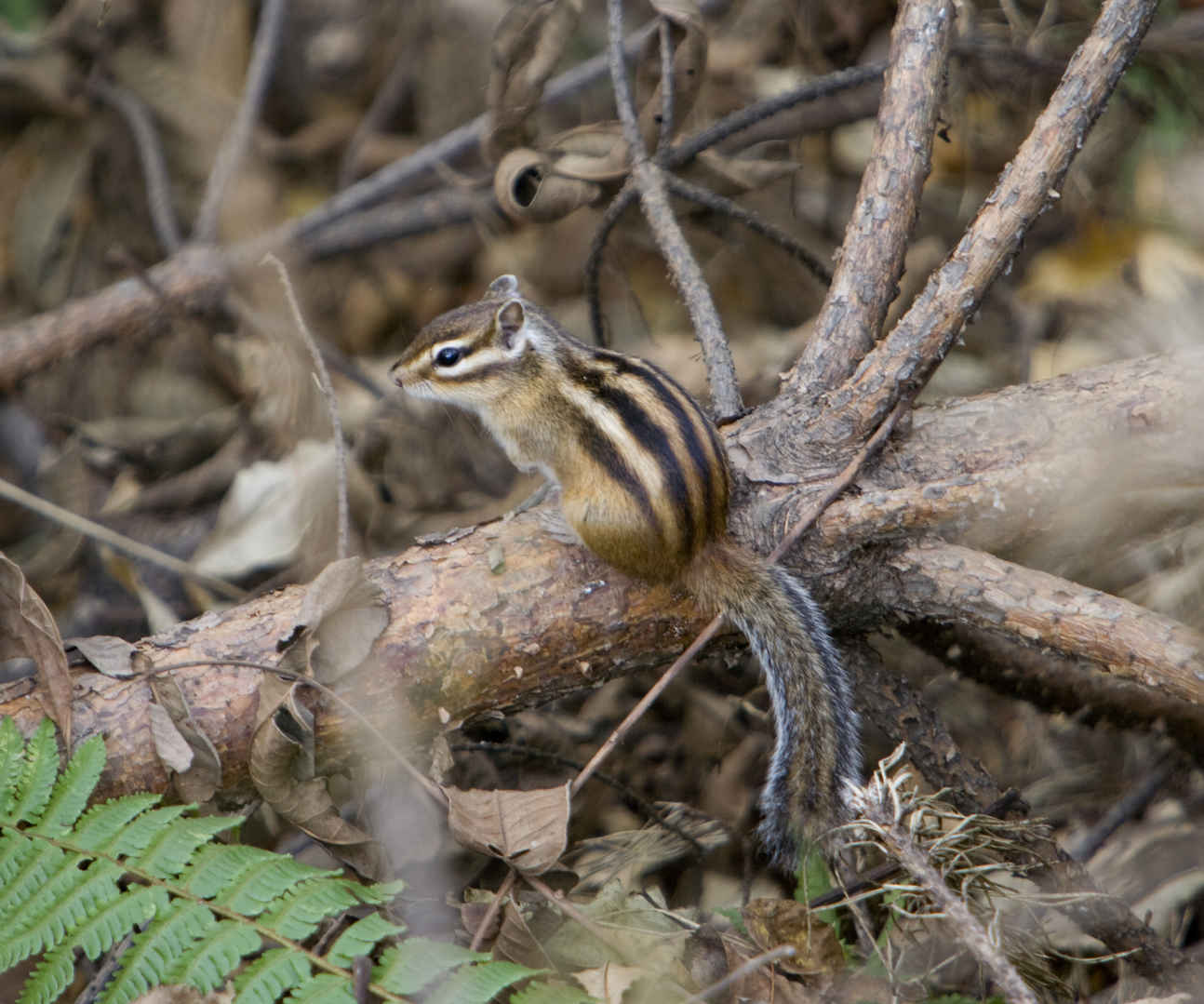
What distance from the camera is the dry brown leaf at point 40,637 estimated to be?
7.54ft

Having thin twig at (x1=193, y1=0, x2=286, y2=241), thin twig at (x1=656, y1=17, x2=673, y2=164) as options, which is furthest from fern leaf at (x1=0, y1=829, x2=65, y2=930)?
thin twig at (x1=193, y1=0, x2=286, y2=241)

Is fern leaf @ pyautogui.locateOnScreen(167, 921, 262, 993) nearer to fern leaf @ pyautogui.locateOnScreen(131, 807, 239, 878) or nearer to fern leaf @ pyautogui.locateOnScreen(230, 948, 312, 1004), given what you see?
fern leaf @ pyautogui.locateOnScreen(230, 948, 312, 1004)

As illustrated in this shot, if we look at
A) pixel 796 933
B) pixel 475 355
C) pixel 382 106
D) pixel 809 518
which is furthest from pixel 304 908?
pixel 382 106

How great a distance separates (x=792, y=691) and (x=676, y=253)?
1.30 metres

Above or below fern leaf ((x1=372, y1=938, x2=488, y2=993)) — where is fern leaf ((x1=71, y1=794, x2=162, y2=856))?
above

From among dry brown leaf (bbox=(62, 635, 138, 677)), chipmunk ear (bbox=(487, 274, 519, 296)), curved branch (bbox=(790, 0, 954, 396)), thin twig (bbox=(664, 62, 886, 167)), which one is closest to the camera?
dry brown leaf (bbox=(62, 635, 138, 677))

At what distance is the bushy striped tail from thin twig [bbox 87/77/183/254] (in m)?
3.15

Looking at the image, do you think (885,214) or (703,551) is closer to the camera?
(703,551)

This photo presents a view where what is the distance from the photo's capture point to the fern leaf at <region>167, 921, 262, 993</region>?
1909 mm

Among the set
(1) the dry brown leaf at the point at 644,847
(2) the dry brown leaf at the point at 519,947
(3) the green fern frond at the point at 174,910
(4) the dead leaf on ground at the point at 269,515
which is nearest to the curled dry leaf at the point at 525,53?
(4) the dead leaf on ground at the point at 269,515

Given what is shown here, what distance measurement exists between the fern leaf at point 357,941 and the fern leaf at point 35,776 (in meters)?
0.66

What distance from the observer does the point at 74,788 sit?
217 cm

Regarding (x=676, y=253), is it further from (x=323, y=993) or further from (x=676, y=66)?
(x=323, y=993)

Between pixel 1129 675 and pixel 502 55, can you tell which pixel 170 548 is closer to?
pixel 502 55
